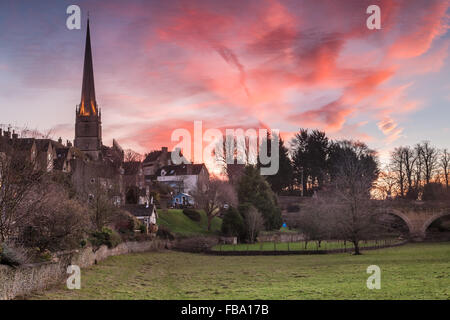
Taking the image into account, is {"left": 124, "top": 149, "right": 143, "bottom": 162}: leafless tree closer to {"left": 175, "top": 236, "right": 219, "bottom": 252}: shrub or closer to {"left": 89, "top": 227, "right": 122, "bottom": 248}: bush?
{"left": 175, "top": 236, "right": 219, "bottom": 252}: shrub

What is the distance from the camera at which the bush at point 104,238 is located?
37.0 meters

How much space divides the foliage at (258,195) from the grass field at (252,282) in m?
30.3

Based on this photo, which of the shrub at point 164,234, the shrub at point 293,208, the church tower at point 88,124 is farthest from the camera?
the church tower at point 88,124

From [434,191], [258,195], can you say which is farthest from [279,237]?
[434,191]

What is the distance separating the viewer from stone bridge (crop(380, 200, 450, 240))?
64.3 metres

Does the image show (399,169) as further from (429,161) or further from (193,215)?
(193,215)

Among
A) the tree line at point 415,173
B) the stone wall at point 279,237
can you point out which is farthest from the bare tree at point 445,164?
the stone wall at point 279,237

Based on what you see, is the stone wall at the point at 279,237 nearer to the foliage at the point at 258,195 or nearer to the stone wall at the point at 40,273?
the foliage at the point at 258,195

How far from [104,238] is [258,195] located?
31.2 metres

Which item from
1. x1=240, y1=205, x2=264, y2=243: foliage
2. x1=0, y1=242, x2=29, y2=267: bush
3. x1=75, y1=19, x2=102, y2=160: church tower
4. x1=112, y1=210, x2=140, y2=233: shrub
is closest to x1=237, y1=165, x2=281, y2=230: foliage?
x1=240, y1=205, x2=264, y2=243: foliage
